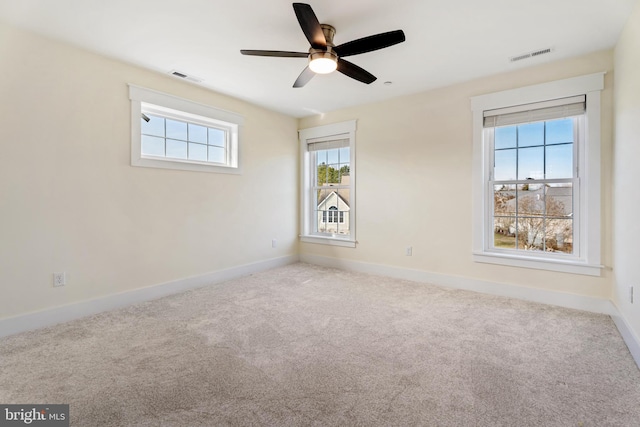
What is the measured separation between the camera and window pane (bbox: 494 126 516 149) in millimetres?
3433

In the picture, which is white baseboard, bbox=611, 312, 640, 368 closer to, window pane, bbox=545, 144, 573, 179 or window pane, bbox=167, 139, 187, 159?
window pane, bbox=545, 144, 573, 179

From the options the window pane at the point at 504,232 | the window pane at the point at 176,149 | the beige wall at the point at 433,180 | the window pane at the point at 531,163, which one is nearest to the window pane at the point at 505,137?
the window pane at the point at 531,163

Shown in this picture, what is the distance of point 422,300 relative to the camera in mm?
3248

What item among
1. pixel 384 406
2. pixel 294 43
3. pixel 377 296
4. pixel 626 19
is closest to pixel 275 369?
pixel 384 406

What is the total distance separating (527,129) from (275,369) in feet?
11.8

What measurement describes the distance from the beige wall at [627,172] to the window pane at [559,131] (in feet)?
1.42

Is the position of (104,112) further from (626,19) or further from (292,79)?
(626,19)

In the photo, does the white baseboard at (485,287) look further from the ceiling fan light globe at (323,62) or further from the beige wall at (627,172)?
the ceiling fan light globe at (323,62)

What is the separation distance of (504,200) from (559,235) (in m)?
0.65

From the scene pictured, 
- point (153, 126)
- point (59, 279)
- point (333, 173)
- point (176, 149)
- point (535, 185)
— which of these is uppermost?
point (153, 126)

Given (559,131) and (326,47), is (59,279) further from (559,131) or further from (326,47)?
(559,131)

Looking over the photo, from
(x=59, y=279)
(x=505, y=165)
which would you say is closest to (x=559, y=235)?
(x=505, y=165)

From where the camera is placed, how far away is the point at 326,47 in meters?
2.31

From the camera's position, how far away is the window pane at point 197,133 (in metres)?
3.81
